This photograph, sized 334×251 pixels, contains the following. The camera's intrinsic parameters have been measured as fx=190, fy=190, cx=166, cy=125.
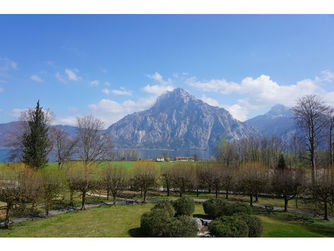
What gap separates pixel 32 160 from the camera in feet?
88.1

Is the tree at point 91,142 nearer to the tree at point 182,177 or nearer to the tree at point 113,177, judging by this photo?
the tree at point 113,177

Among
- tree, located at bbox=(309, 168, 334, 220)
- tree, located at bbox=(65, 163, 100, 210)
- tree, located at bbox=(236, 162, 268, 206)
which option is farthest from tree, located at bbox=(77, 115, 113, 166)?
tree, located at bbox=(309, 168, 334, 220)

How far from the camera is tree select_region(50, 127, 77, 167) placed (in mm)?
31734

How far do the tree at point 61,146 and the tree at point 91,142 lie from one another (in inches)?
51.8

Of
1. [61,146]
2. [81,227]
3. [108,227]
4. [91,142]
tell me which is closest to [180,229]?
[108,227]

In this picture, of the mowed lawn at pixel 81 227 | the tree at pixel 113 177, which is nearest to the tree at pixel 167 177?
the tree at pixel 113 177

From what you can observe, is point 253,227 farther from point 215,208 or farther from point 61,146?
point 61,146

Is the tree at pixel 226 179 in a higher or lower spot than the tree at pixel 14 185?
lower

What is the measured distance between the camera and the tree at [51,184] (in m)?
19.7

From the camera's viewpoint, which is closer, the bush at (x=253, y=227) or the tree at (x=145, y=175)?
the bush at (x=253, y=227)

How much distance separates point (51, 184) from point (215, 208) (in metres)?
17.4

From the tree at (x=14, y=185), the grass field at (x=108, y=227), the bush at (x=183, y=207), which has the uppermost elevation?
the tree at (x=14, y=185)

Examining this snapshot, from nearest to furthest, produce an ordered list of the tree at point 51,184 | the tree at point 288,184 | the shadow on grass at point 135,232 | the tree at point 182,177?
the shadow on grass at point 135,232
the tree at point 51,184
the tree at point 288,184
the tree at point 182,177

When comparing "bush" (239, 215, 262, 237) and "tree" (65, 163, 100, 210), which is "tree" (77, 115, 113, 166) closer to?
"tree" (65, 163, 100, 210)
